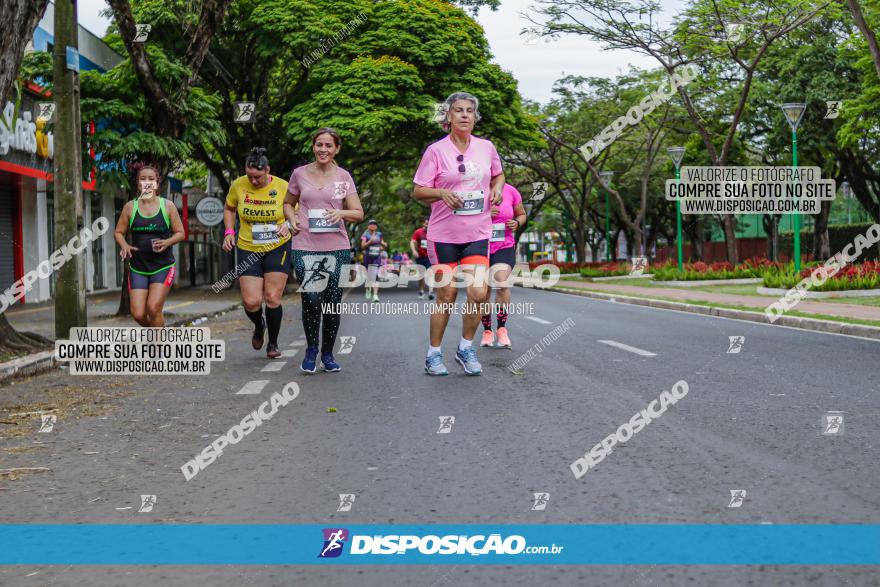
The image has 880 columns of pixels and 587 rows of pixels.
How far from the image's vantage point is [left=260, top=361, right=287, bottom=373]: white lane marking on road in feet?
28.2

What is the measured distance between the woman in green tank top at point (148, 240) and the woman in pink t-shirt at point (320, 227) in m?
1.40

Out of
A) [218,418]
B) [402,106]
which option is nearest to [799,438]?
[218,418]

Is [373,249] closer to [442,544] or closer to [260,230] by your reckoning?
[260,230]

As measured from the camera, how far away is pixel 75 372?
29.7 feet

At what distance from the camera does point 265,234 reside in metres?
8.81

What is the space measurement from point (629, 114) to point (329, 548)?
35.8 metres

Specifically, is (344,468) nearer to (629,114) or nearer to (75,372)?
(75,372)

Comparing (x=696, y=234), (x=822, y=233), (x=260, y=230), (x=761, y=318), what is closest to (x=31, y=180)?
(x=260, y=230)

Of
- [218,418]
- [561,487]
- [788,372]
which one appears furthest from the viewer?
[788,372]

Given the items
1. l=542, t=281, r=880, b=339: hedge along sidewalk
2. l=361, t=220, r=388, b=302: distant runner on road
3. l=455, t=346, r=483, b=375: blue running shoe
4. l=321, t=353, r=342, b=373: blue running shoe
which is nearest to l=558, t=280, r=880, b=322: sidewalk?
l=542, t=281, r=880, b=339: hedge along sidewalk

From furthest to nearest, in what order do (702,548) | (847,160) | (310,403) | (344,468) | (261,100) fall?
(847,160) < (261,100) < (310,403) < (344,468) < (702,548)

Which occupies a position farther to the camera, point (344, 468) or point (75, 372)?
point (75, 372)

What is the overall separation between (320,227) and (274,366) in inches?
62.5

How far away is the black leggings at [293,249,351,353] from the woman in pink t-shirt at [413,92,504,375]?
1.00 metres
